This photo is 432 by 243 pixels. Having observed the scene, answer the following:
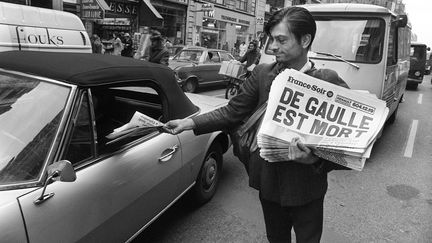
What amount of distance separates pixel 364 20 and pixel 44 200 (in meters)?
5.41

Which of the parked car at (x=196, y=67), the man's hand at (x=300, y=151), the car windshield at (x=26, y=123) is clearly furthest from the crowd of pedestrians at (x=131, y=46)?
the man's hand at (x=300, y=151)

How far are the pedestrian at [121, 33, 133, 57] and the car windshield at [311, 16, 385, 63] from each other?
1163 cm

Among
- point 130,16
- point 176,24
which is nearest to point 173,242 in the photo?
point 130,16

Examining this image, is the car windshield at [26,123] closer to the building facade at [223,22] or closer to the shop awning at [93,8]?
the shop awning at [93,8]

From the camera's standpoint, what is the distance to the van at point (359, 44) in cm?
544

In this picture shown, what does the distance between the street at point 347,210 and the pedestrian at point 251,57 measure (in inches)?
184

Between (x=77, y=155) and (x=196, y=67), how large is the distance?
9.14m

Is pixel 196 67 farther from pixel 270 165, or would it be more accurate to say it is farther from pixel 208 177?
pixel 270 165

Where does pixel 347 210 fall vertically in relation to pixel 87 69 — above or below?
below

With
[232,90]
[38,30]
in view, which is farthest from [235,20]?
[38,30]

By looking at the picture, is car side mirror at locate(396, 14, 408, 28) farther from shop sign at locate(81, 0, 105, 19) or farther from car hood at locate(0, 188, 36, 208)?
shop sign at locate(81, 0, 105, 19)

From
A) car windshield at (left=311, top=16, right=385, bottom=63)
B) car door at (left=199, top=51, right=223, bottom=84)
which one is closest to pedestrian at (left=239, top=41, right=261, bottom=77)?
car door at (left=199, top=51, right=223, bottom=84)

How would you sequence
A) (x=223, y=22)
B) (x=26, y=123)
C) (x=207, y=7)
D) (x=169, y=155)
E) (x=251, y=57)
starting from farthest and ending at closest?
(x=223, y=22), (x=207, y=7), (x=251, y=57), (x=169, y=155), (x=26, y=123)

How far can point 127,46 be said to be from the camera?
1595 centimetres
